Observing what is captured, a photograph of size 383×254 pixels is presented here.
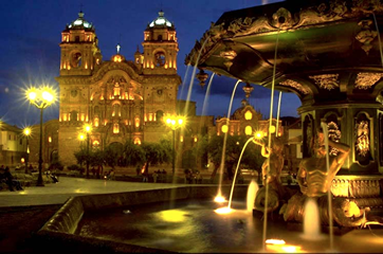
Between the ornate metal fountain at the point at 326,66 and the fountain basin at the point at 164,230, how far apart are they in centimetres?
108

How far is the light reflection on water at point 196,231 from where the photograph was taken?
5.11 meters

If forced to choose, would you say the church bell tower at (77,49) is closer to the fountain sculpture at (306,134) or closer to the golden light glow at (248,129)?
the golden light glow at (248,129)

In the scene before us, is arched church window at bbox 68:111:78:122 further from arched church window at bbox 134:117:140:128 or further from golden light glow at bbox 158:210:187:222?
golden light glow at bbox 158:210:187:222

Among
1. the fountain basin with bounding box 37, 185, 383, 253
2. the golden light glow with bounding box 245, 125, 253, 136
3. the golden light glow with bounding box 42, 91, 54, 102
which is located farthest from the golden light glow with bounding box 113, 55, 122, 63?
the fountain basin with bounding box 37, 185, 383, 253

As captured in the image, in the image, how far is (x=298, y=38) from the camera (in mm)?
6594

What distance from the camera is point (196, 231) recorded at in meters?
6.19

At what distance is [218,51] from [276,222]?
3.13 meters

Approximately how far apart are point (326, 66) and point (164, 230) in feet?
12.2

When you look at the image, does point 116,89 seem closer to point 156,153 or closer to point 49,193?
point 156,153

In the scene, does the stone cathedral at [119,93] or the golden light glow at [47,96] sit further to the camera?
the stone cathedral at [119,93]

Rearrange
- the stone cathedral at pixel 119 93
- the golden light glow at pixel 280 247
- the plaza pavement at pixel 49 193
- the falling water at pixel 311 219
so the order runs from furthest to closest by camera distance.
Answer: the stone cathedral at pixel 119 93, the plaza pavement at pixel 49 193, the falling water at pixel 311 219, the golden light glow at pixel 280 247

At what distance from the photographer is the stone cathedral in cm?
5012

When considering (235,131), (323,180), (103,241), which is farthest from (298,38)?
(235,131)

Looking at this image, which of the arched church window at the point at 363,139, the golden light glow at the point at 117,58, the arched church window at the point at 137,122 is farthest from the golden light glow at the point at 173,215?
the golden light glow at the point at 117,58
